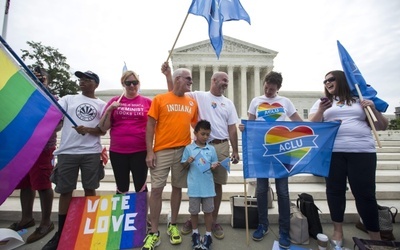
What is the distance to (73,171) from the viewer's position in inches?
99.5

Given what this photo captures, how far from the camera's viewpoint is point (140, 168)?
8.87 ft

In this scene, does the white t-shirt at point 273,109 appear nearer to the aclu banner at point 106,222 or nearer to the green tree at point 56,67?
the aclu banner at point 106,222

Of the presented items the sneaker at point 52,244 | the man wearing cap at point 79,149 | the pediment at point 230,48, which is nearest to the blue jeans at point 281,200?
the man wearing cap at point 79,149

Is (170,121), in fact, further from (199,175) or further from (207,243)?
(207,243)

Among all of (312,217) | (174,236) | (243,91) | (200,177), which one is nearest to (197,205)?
(200,177)

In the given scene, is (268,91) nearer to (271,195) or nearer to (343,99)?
(343,99)

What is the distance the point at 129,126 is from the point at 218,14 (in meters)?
2.13

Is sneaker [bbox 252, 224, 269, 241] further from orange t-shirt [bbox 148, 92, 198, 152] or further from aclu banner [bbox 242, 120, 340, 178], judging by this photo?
orange t-shirt [bbox 148, 92, 198, 152]

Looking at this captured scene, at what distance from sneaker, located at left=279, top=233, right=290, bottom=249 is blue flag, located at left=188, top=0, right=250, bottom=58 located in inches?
111

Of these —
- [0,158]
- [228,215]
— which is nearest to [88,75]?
[0,158]

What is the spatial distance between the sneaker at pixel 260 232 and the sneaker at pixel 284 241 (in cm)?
25

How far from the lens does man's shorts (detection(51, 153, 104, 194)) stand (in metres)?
2.46

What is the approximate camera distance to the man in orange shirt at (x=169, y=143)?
2504mm

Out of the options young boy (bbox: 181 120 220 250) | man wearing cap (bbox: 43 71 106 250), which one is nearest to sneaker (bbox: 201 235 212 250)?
young boy (bbox: 181 120 220 250)
